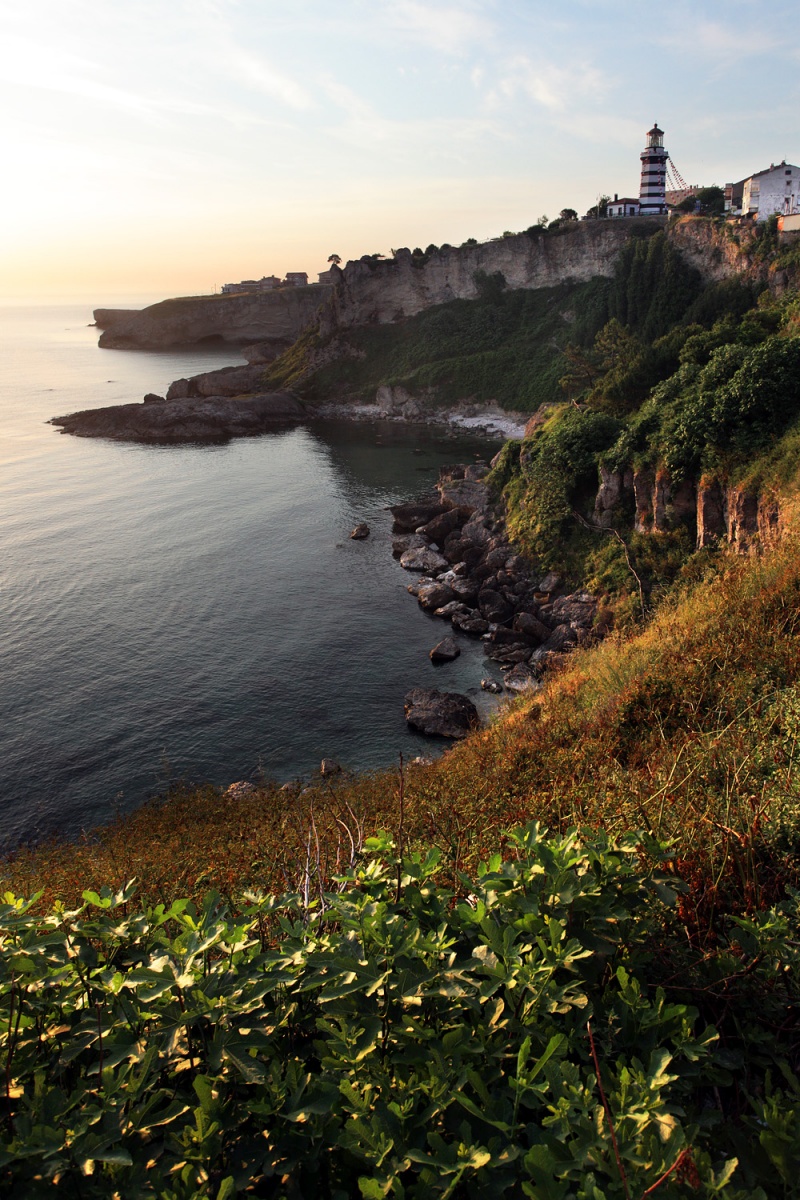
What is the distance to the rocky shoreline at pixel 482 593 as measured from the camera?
29.1 m

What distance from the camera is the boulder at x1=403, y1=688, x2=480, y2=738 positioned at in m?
26.2

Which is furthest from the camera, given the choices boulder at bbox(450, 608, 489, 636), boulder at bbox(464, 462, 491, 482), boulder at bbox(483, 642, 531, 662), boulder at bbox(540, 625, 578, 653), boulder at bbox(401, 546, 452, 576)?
boulder at bbox(464, 462, 491, 482)

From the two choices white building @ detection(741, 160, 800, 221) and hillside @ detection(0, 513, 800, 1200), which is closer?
hillside @ detection(0, 513, 800, 1200)

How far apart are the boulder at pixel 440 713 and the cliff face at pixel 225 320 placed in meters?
117

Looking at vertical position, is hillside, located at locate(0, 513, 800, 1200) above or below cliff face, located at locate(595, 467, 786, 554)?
above

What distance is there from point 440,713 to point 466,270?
288 feet

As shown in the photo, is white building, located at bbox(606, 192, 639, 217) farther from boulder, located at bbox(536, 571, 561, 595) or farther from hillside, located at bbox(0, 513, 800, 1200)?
hillside, located at bbox(0, 513, 800, 1200)

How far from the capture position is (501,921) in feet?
13.3

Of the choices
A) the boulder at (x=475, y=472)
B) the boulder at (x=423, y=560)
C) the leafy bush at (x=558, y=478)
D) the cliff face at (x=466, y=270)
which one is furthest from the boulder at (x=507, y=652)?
the cliff face at (x=466, y=270)

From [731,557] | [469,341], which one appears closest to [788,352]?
[731,557]

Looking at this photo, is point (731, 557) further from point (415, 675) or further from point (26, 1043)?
point (26, 1043)

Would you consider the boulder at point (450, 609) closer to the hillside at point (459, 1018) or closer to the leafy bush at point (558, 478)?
the leafy bush at point (558, 478)

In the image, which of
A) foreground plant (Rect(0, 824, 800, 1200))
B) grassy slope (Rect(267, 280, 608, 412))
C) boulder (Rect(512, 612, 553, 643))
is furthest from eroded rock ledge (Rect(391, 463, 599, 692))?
grassy slope (Rect(267, 280, 608, 412))

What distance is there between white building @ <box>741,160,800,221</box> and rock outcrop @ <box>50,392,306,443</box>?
2245 inches
